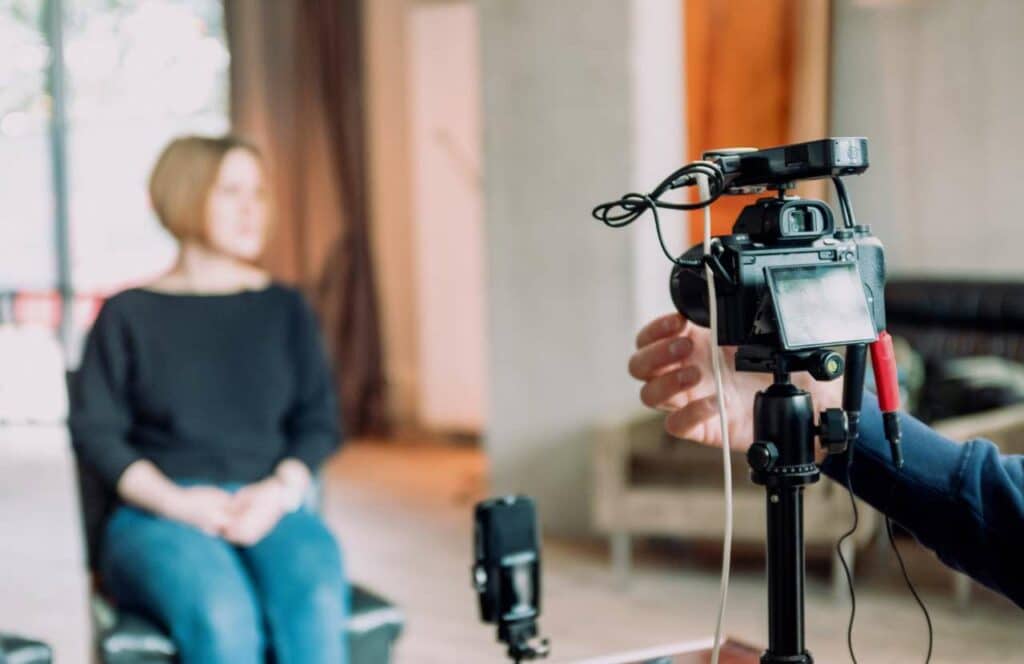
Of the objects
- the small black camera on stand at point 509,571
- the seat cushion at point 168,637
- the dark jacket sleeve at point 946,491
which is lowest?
the seat cushion at point 168,637

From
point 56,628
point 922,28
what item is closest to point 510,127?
point 922,28

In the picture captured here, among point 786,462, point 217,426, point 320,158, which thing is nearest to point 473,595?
point 217,426

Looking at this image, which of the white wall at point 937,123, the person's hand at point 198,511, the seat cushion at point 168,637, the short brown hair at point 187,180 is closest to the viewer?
the seat cushion at point 168,637

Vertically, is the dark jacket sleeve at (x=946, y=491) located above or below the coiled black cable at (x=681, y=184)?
below

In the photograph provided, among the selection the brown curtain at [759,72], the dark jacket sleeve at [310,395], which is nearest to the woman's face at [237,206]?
the dark jacket sleeve at [310,395]

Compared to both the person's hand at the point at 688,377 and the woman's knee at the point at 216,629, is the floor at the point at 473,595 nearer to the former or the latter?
the woman's knee at the point at 216,629

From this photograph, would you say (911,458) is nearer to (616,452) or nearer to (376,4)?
(616,452)

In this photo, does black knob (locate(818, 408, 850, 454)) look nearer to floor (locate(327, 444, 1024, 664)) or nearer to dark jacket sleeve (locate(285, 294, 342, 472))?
dark jacket sleeve (locate(285, 294, 342, 472))

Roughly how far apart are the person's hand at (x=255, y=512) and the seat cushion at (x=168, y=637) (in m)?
0.18

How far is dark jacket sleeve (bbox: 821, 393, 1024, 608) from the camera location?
44.6 inches

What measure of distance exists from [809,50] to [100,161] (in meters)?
3.58

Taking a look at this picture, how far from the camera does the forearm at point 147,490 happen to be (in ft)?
6.94

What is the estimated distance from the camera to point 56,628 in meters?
3.32

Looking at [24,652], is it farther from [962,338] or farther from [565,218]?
[962,338]
